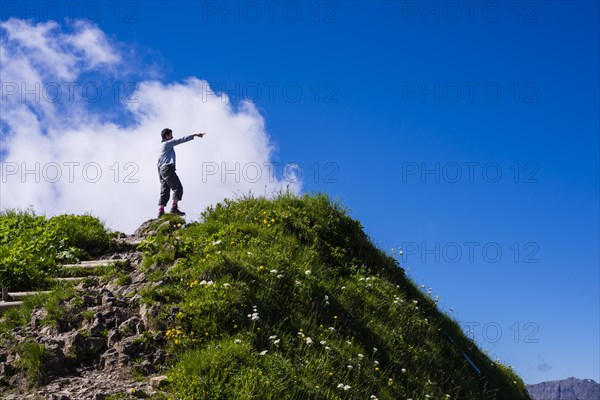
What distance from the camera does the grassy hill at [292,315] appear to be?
890 centimetres

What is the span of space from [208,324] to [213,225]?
4.29m

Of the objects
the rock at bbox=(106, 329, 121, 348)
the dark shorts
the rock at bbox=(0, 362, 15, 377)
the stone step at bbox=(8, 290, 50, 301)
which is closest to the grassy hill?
the rock at bbox=(106, 329, 121, 348)

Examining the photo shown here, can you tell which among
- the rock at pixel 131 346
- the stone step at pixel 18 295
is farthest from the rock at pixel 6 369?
the stone step at pixel 18 295

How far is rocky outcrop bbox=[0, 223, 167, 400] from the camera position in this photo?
873 centimetres

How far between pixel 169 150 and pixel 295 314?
A: 29.2 ft

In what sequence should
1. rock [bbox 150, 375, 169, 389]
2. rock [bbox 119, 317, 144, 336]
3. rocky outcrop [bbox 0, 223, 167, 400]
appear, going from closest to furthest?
rock [bbox 150, 375, 169, 389] → rocky outcrop [bbox 0, 223, 167, 400] → rock [bbox 119, 317, 144, 336]

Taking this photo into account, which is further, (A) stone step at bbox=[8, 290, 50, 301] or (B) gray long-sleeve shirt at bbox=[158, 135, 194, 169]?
(B) gray long-sleeve shirt at bbox=[158, 135, 194, 169]

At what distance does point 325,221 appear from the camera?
15.7 metres

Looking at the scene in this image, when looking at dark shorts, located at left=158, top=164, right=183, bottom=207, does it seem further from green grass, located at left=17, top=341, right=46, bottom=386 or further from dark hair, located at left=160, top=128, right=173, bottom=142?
green grass, located at left=17, top=341, right=46, bottom=386

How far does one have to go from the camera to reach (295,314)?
10.8m

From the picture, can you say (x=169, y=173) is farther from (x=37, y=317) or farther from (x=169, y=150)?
(x=37, y=317)

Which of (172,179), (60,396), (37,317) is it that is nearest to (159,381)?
(60,396)

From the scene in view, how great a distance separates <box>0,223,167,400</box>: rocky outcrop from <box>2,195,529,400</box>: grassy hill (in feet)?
0.81

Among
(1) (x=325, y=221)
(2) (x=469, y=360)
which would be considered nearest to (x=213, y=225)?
(1) (x=325, y=221)
